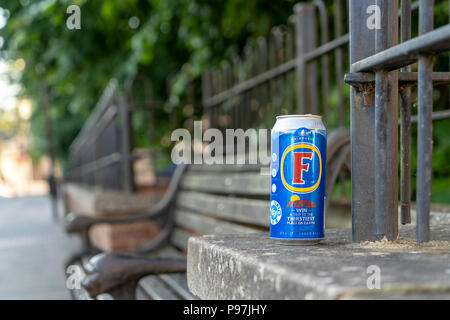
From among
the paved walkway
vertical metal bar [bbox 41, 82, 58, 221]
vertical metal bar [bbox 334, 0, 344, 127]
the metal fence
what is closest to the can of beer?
the metal fence

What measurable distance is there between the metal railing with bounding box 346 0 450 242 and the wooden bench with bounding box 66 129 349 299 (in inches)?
15.3

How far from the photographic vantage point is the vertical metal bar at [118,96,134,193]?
5.25 metres

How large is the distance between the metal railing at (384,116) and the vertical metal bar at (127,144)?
399cm

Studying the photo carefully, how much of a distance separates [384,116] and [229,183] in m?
1.96

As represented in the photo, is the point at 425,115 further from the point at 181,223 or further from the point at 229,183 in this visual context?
the point at 181,223

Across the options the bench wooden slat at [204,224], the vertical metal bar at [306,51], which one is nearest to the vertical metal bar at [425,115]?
the bench wooden slat at [204,224]

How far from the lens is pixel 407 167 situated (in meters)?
1.47

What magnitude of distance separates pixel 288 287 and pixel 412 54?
555 mm

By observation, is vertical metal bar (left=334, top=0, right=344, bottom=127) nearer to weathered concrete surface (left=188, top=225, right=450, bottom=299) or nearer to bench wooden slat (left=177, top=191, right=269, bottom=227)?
bench wooden slat (left=177, top=191, right=269, bottom=227)

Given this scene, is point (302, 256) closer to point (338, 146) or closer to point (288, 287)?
point (288, 287)

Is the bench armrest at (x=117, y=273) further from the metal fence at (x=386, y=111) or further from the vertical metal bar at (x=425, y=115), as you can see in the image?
the vertical metal bar at (x=425, y=115)

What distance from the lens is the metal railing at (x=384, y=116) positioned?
45.6 inches

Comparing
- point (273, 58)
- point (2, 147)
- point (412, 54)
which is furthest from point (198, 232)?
point (2, 147)
